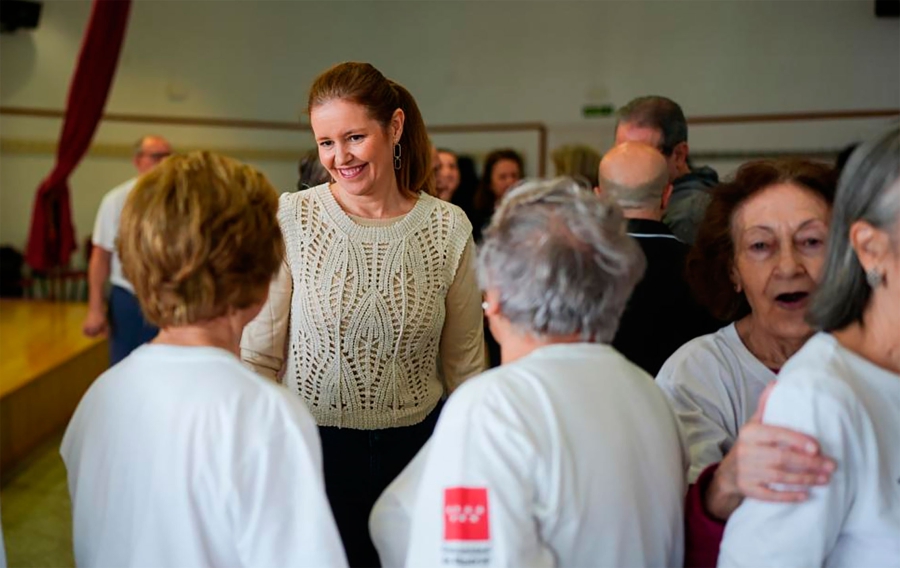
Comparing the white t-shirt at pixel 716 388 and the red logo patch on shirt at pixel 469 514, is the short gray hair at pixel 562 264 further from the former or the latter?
the white t-shirt at pixel 716 388

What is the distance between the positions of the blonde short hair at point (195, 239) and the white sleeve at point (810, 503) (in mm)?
743

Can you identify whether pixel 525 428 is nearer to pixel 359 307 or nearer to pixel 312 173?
pixel 359 307

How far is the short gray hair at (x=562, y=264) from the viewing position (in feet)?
3.97

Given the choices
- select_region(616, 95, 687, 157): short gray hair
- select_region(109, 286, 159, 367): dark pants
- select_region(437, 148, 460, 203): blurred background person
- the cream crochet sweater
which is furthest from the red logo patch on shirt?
select_region(109, 286, 159, 367): dark pants

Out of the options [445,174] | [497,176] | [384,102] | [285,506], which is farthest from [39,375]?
[285,506]

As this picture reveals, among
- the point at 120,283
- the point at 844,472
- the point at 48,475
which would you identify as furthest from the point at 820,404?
the point at 48,475

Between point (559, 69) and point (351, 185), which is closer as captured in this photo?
point (351, 185)

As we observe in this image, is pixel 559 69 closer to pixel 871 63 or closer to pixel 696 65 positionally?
pixel 696 65

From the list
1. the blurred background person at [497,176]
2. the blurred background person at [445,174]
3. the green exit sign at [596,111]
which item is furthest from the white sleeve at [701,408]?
the green exit sign at [596,111]

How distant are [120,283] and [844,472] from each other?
3.96 m

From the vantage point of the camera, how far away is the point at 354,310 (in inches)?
77.0

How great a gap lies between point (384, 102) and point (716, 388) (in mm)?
936

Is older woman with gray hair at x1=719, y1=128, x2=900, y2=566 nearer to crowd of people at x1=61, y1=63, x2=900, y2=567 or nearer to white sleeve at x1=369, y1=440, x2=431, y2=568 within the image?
crowd of people at x1=61, y1=63, x2=900, y2=567

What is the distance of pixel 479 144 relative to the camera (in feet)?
30.5
